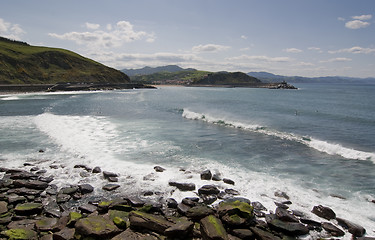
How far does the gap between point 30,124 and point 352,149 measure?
3457 centimetres

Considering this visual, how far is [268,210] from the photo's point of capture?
10641mm

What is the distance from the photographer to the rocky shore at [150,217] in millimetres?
8621

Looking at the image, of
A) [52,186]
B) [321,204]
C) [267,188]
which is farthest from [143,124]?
[321,204]

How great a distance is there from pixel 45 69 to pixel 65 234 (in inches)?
5927

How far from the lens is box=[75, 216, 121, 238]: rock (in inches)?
331

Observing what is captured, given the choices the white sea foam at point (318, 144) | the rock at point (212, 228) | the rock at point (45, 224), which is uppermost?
the rock at point (212, 228)

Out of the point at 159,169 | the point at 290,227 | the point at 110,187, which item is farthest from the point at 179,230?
the point at 159,169

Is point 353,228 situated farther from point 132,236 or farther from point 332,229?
point 132,236

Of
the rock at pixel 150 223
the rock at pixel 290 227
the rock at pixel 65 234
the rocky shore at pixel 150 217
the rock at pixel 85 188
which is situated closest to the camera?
the rock at pixel 65 234

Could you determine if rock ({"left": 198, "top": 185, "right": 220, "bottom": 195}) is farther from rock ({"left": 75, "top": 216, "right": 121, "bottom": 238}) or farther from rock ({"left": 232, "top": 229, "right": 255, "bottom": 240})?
rock ({"left": 75, "top": 216, "right": 121, "bottom": 238})

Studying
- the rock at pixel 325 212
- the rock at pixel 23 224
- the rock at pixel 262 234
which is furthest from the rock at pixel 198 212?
the rock at pixel 23 224

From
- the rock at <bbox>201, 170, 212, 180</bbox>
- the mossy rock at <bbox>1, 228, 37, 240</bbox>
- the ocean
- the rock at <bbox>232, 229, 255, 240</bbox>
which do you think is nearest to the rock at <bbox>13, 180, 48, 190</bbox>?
the ocean

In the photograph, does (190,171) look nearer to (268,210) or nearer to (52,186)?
(268,210)

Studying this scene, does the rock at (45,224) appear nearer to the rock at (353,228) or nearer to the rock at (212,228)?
the rock at (212,228)
